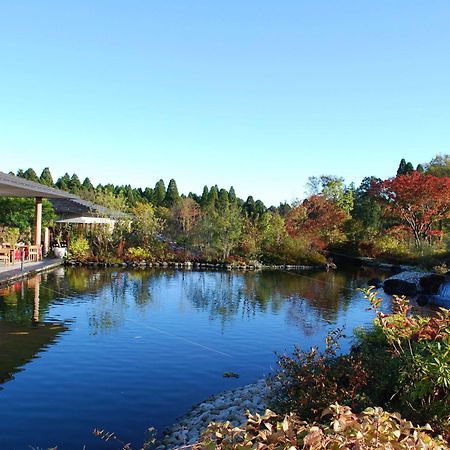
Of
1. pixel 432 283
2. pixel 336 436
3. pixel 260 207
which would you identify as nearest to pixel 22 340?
pixel 336 436

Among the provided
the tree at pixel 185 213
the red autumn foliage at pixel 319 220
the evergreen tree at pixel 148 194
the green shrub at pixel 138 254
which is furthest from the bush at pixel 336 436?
the evergreen tree at pixel 148 194

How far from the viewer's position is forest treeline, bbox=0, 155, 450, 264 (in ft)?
74.8

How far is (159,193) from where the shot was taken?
41000mm

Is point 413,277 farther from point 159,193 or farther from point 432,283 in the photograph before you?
point 159,193

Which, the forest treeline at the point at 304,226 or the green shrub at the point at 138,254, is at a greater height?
the forest treeline at the point at 304,226

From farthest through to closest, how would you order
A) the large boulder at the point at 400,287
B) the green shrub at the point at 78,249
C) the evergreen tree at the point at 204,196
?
the evergreen tree at the point at 204,196 < the green shrub at the point at 78,249 < the large boulder at the point at 400,287

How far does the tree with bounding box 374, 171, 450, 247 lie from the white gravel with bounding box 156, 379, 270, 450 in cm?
2191

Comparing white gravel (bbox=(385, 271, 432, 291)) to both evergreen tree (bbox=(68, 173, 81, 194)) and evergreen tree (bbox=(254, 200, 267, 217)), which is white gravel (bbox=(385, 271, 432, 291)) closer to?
evergreen tree (bbox=(254, 200, 267, 217))

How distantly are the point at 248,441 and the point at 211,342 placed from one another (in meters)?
6.86

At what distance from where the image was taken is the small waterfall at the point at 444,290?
610 inches

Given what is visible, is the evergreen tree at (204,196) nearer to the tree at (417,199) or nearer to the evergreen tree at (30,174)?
the evergreen tree at (30,174)

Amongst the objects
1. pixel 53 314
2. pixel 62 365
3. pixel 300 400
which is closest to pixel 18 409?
pixel 62 365

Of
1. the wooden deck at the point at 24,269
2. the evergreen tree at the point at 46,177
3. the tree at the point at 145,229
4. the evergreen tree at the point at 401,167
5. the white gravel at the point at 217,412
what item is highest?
the evergreen tree at the point at 401,167

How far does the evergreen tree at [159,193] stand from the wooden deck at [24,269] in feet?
68.0
